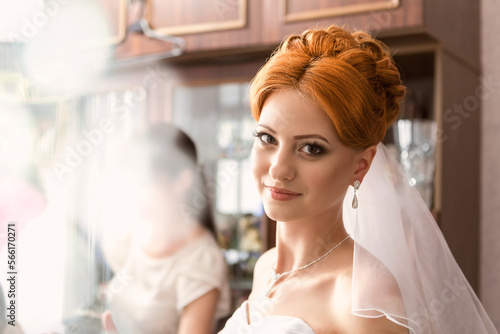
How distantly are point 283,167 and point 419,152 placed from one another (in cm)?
85

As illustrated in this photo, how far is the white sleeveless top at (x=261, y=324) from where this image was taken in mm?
806

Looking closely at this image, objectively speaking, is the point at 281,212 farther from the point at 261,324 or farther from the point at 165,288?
the point at 165,288

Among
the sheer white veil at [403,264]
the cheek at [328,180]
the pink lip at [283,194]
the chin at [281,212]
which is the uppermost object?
the cheek at [328,180]

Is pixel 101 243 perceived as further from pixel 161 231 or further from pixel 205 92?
pixel 205 92

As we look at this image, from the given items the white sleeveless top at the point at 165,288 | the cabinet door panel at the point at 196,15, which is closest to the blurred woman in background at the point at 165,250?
the white sleeveless top at the point at 165,288


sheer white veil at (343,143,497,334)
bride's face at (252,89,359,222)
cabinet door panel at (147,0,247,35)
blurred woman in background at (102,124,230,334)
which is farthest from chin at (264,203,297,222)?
cabinet door panel at (147,0,247,35)

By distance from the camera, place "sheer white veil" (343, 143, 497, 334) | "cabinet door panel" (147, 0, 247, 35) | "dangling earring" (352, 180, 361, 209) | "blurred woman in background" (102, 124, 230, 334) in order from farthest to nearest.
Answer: "cabinet door panel" (147, 0, 247, 35)
"blurred woman in background" (102, 124, 230, 334)
"dangling earring" (352, 180, 361, 209)
"sheer white veil" (343, 143, 497, 334)

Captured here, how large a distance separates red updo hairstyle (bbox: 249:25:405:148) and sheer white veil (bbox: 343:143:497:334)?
121 mm

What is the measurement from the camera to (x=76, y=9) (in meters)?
2.07

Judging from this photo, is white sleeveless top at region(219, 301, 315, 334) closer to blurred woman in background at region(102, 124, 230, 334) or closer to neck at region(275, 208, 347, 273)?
neck at region(275, 208, 347, 273)

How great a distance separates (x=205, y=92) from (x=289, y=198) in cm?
113

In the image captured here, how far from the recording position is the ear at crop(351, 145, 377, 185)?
0.86 meters

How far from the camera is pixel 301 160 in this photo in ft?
2.69

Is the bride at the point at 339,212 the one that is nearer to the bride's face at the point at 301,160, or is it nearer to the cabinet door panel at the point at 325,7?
the bride's face at the point at 301,160
